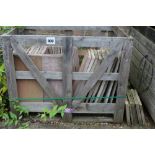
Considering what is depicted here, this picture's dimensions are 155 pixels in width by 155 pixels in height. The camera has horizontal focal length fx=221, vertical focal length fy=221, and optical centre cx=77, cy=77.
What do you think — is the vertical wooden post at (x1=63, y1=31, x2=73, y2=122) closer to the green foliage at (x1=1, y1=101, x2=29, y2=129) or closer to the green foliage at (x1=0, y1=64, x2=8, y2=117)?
the green foliage at (x1=1, y1=101, x2=29, y2=129)

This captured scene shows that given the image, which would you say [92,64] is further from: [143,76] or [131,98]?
[143,76]

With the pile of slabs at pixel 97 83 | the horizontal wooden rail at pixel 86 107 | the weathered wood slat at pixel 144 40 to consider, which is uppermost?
the weathered wood slat at pixel 144 40

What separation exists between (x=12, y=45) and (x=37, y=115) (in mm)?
1295

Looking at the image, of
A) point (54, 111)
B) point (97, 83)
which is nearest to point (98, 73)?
point (97, 83)

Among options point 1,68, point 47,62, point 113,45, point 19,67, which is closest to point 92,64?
point 113,45

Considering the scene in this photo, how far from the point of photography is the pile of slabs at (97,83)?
3.41 metres

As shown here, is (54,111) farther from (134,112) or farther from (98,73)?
(134,112)

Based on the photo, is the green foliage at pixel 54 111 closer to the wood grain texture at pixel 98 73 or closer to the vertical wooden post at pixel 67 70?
the vertical wooden post at pixel 67 70

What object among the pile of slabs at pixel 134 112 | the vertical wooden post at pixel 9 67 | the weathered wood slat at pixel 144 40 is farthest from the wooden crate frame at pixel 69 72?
the weathered wood slat at pixel 144 40

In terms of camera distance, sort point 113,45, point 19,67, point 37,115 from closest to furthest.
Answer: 1. point 113,45
2. point 19,67
3. point 37,115

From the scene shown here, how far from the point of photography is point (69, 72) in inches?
130

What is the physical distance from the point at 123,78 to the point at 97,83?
1.34ft

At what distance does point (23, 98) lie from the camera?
362 cm

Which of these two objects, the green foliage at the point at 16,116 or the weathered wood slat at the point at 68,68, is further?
the green foliage at the point at 16,116
